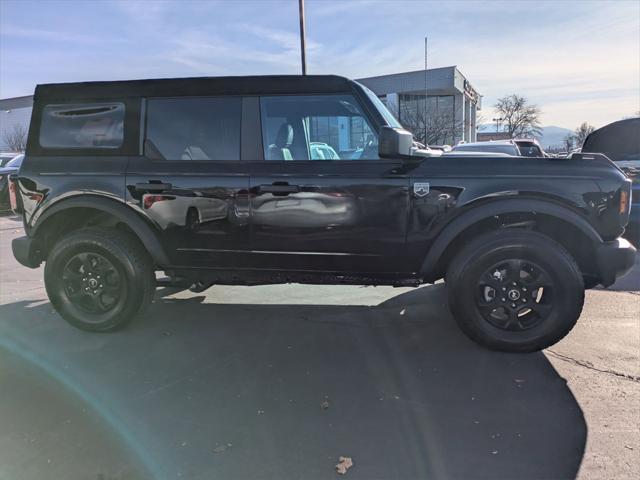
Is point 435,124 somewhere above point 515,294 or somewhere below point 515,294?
above

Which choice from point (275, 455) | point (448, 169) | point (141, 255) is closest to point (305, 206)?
point (448, 169)

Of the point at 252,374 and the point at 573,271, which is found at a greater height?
the point at 573,271

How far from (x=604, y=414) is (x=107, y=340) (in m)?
3.72

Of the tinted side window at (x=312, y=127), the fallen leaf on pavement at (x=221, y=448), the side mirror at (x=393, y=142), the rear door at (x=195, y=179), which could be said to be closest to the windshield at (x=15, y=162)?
the rear door at (x=195, y=179)

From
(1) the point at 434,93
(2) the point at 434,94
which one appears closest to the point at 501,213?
(1) the point at 434,93

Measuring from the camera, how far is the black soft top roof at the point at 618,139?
7.84m

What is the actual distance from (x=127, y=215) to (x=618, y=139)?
25.6ft

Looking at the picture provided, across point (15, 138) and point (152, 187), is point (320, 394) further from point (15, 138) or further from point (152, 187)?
point (15, 138)

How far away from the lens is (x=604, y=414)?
291 cm

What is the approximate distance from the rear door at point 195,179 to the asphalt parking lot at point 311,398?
0.82 m

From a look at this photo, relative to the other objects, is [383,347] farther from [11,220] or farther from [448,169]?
[11,220]

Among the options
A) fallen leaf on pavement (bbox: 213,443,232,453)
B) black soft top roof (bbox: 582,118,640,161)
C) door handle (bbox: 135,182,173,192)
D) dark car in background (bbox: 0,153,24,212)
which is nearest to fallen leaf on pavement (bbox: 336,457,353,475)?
fallen leaf on pavement (bbox: 213,443,232,453)

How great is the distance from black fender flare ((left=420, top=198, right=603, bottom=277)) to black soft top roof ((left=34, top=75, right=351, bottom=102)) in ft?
4.48

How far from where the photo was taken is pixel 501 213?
11.9 ft
